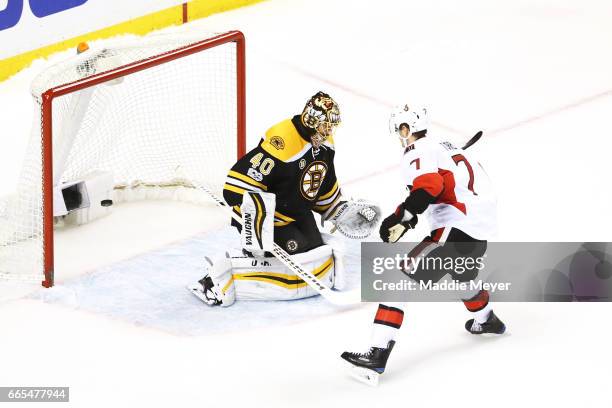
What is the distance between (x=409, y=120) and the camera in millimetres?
4477

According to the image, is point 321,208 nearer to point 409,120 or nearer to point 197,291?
point 197,291

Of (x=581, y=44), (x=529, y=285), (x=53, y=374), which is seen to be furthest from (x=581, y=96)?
(x=53, y=374)

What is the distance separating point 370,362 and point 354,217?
885 mm

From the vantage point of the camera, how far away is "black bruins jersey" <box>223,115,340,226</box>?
4.94m

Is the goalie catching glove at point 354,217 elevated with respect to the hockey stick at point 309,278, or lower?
elevated

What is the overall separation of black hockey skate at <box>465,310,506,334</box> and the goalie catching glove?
24.3 inches

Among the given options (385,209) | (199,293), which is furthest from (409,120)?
(385,209)

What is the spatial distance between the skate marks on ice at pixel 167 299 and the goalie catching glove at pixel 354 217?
0.60 feet

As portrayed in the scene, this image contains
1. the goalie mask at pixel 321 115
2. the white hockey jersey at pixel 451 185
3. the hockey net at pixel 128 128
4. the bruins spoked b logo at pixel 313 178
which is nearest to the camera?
the white hockey jersey at pixel 451 185

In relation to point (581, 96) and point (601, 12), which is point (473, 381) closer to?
point (581, 96)

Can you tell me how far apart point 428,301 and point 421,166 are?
A: 0.80m

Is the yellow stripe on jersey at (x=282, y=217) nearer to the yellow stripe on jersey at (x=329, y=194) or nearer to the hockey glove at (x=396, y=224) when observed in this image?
the yellow stripe on jersey at (x=329, y=194)

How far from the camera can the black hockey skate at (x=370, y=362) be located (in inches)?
176

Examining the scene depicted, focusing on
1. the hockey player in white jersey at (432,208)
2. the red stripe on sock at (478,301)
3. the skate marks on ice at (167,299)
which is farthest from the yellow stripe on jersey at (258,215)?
the red stripe on sock at (478,301)
